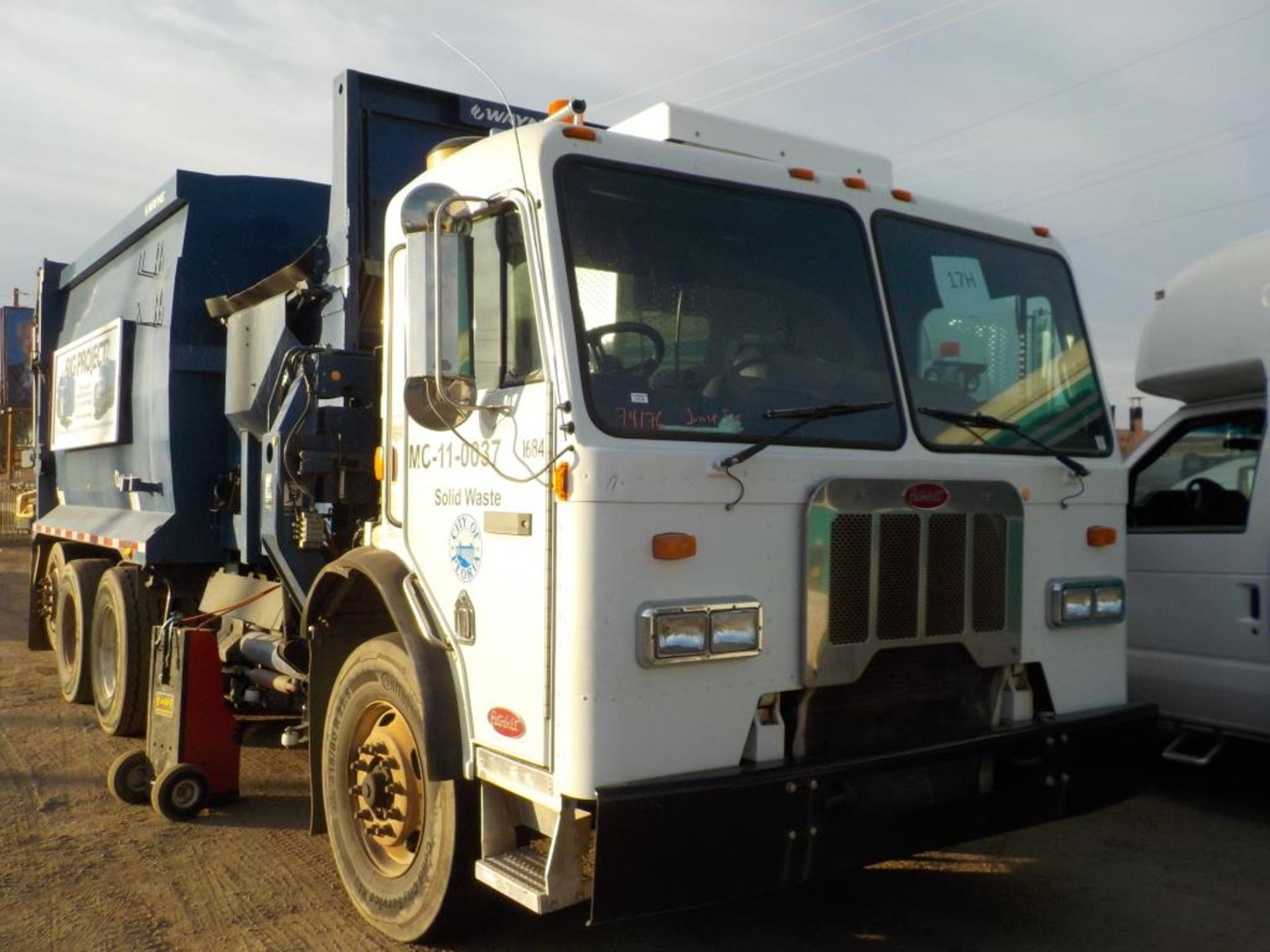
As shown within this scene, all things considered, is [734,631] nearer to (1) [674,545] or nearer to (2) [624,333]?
(1) [674,545]

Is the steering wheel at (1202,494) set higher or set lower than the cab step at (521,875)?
higher

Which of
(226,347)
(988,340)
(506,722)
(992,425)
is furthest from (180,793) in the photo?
(988,340)

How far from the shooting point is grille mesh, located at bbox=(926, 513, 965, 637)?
3.90 metres

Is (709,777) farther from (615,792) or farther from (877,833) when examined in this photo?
(877,833)

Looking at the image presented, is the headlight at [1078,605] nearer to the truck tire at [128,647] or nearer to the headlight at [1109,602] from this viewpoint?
the headlight at [1109,602]

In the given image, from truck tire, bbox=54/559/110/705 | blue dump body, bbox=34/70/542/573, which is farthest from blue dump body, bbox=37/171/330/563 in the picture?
truck tire, bbox=54/559/110/705

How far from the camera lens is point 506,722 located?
362 centimetres

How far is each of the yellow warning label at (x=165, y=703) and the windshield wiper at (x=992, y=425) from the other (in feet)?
13.2

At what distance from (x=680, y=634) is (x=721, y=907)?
5.60 feet

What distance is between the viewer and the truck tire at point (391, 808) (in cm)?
391

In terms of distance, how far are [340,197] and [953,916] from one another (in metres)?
3.95

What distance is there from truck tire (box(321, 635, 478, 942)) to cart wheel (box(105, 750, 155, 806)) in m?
1.98

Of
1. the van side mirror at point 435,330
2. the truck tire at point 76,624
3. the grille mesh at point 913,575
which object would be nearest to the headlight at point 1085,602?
the grille mesh at point 913,575

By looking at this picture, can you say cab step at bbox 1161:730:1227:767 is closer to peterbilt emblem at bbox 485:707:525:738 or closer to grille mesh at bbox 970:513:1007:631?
grille mesh at bbox 970:513:1007:631
